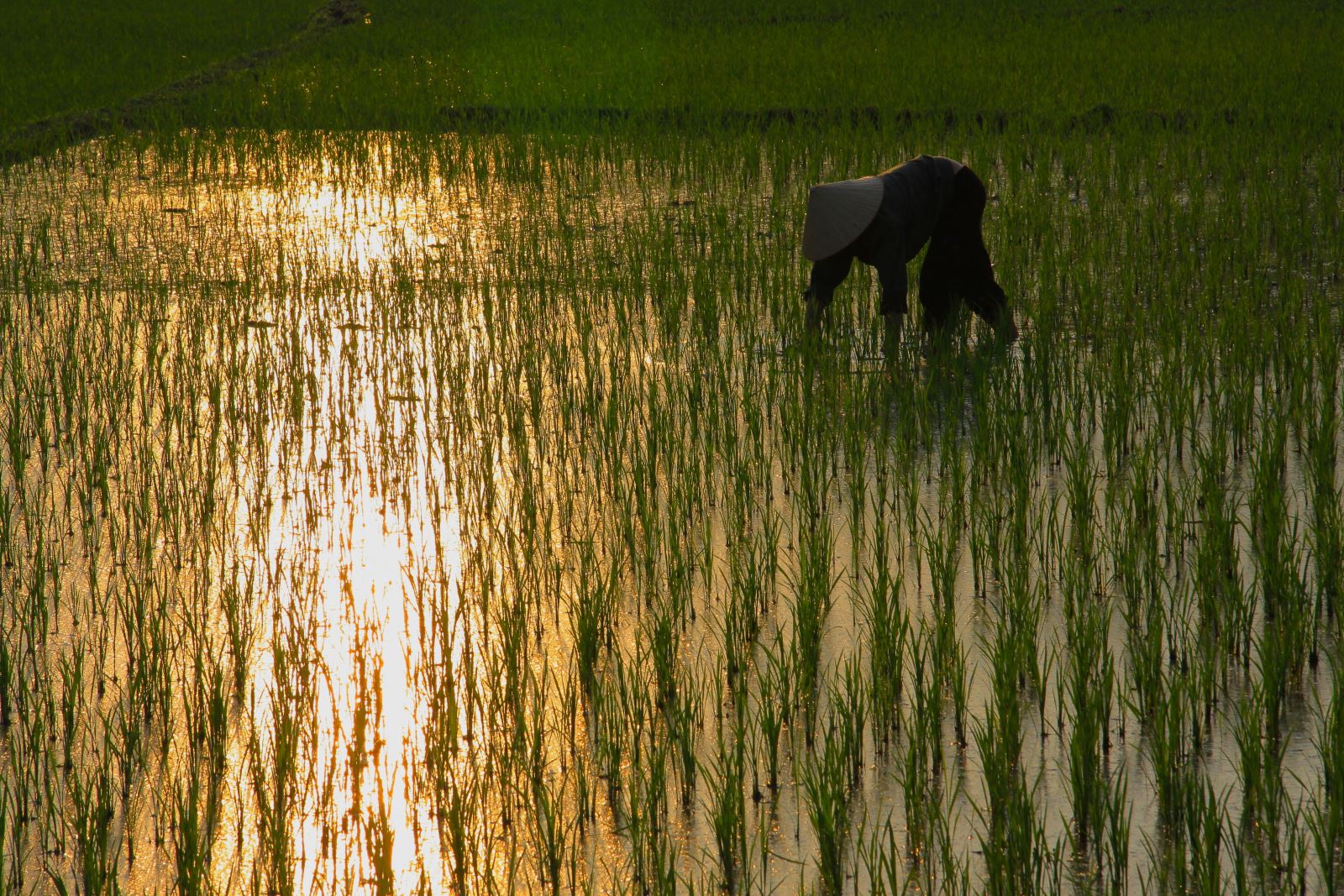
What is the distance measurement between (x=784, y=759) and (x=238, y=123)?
27.9 ft

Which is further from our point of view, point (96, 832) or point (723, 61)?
point (723, 61)

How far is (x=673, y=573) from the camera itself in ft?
9.46

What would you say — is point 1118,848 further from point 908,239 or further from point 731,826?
point 908,239

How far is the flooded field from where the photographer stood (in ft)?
6.60

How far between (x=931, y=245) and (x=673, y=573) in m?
2.24

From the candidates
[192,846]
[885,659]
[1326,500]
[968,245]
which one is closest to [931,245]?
[968,245]

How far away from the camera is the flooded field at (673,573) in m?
2.01

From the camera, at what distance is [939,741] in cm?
218

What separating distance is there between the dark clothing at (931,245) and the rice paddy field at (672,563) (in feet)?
0.61

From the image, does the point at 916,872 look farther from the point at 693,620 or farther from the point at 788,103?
the point at 788,103

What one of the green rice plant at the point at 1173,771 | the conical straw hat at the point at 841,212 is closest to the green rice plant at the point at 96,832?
the green rice plant at the point at 1173,771

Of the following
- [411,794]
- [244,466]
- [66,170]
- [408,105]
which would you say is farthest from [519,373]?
[408,105]

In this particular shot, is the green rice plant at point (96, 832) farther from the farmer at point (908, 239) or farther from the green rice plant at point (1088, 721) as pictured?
the farmer at point (908, 239)

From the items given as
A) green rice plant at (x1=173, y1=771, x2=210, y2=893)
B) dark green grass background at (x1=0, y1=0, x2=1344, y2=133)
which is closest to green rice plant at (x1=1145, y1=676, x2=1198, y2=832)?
green rice plant at (x1=173, y1=771, x2=210, y2=893)
